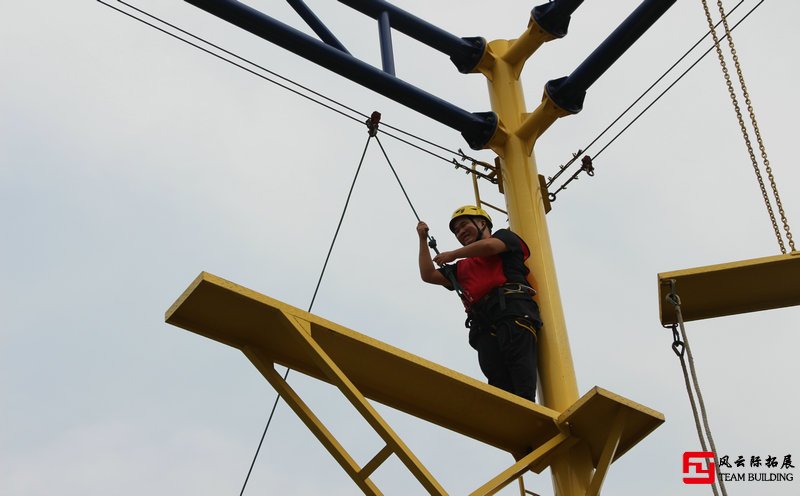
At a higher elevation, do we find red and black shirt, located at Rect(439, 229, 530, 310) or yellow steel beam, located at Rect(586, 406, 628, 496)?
red and black shirt, located at Rect(439, 229, 530, 310)

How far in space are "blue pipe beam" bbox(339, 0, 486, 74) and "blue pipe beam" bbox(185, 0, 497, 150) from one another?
0.56 m

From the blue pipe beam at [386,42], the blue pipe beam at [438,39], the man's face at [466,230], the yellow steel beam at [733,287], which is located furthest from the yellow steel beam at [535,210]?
the yellow steel beam at [733,287]

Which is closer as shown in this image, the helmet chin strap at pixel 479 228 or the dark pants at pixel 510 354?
the dark pants at pixel 510 354

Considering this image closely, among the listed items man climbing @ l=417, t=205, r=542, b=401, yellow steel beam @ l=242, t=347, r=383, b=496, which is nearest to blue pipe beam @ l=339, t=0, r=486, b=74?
man climbing @ l=417, t=205, r=542, b=401

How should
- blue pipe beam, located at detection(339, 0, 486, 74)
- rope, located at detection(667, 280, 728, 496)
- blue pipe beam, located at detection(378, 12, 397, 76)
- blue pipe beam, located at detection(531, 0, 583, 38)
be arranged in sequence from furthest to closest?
blue pipe beam, located at detection(339, 0, 486, 74) → blue pipe beam, located at detection(531, 0, 583, 38) → blue pipe beam, located at detection(378, 12, 397, 76) → rope, located at detection(667, 280, 728, 496)

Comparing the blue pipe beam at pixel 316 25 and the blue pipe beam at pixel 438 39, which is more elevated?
the blue pipe beam at pixel 438 39

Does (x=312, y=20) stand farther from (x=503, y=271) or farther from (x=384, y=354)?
(x=384, y=354)

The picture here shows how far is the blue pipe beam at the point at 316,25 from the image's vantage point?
7598 millimetres

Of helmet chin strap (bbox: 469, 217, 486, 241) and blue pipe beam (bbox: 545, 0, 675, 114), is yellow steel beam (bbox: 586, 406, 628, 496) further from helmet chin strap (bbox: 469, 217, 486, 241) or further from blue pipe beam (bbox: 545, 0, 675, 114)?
blue pipe beam (bbox: 545, 0, 675, 114)

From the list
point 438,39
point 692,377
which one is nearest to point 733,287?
point 692,377

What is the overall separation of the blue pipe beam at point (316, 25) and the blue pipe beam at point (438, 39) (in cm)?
61

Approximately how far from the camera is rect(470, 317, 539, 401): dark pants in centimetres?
663

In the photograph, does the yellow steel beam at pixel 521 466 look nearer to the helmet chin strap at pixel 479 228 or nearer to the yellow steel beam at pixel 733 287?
the yellow steel beam at pixel 733 287

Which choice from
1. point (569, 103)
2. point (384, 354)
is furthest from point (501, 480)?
point (569, 103)
